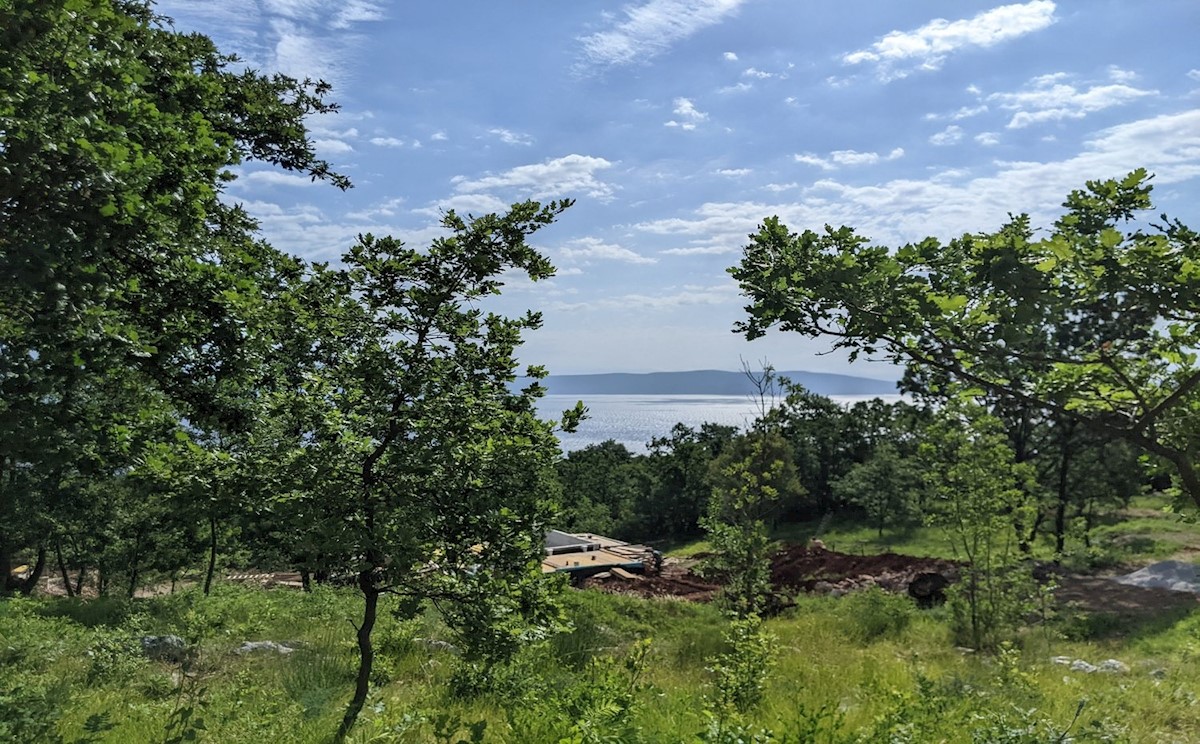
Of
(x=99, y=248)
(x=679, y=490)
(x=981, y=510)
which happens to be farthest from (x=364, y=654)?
(x=679, y=490)

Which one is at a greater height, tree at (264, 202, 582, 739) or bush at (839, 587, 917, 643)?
tree at (264, 202, 582, 739)

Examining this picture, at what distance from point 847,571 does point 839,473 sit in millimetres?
33564

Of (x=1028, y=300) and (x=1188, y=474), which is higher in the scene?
(x=1028, y=300)

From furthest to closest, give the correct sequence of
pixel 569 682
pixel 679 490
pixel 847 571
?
pixel 679 490 < pixel 847 571 < pixel 569 682

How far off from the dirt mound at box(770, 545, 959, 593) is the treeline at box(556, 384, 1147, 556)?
98.2 inches

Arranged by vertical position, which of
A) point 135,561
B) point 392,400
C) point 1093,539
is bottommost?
point 1093,539

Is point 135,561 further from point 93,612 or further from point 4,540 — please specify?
point 93,612

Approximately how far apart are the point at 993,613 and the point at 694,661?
5987 mm

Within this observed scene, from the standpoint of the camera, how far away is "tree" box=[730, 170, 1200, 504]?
3.34m

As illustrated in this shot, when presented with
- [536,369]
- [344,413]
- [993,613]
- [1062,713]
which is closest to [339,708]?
[344,413]

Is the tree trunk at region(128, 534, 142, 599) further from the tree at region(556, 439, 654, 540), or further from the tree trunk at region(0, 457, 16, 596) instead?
the tree at region(556, 439, 654, 540)

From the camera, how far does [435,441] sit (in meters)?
4.63

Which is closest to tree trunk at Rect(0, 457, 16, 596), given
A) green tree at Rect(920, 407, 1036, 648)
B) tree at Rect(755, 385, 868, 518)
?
green tree at Rect(920, 407, 1036, 648)

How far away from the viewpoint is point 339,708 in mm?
5727
